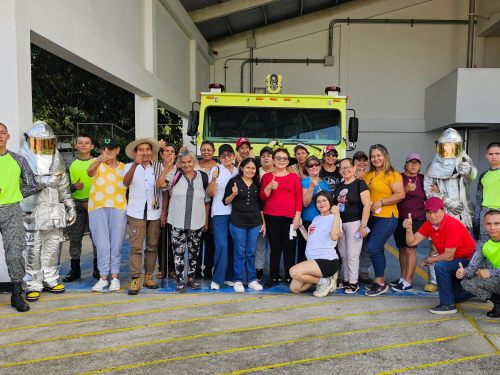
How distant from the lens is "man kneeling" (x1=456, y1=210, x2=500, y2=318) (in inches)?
143

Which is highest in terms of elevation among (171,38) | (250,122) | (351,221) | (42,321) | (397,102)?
(171,38)

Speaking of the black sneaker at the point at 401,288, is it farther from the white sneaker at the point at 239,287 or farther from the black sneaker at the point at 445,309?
the white sneaker at the point at 239,287

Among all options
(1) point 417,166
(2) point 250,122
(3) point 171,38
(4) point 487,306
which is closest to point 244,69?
(3) point 171,38

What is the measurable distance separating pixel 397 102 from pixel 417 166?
9.59m

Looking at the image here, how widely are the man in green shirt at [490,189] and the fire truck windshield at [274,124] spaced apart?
8.93 feet

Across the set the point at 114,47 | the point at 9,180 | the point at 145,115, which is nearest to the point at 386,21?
the point at 145,115

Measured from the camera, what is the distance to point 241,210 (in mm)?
4668

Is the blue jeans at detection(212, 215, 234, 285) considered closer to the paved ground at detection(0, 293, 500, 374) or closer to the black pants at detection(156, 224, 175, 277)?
the paved ground at detection(0, 293, 500, 374)

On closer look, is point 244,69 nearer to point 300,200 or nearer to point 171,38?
point 171,38

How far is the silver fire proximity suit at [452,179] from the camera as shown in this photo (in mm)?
4727

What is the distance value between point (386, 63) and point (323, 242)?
10.8 m

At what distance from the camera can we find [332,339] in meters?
3.34

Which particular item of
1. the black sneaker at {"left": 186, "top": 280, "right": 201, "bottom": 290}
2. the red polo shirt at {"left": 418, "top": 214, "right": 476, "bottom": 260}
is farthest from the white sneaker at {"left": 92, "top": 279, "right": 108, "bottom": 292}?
the red polo shirt at {"left": 418, "top": 214, "right": 476, "bottom": 260}

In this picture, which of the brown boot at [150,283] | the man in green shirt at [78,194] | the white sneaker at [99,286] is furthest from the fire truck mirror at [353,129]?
the white sneaker at [99,286]
